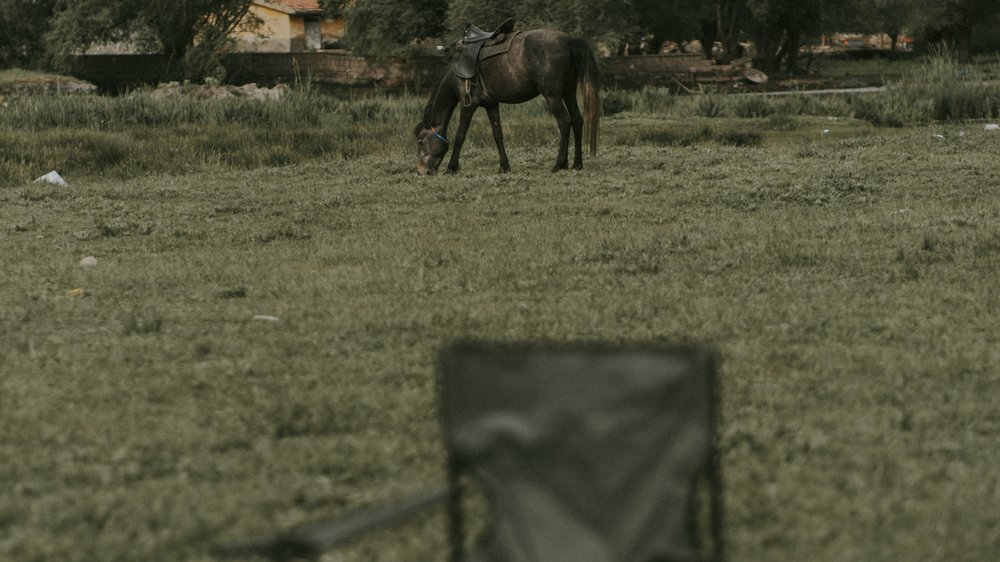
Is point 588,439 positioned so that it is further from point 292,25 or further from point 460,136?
point 292,25

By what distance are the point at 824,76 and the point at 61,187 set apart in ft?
141

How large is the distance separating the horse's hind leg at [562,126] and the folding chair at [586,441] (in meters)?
12.7

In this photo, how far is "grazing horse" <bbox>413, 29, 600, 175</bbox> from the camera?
52.4 ft

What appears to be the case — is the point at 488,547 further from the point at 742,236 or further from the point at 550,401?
the point at 742,236

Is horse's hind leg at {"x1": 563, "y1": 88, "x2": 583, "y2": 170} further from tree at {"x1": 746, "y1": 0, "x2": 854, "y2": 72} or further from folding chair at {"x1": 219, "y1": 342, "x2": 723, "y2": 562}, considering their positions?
tree at {"x1": 746, "y1": 0, "x2": 854, "y2": 72}

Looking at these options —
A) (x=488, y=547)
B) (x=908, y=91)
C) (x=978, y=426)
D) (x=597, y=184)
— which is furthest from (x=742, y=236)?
(x=908, y=91)

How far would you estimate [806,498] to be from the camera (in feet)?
14.5

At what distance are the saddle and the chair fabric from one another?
13434mm

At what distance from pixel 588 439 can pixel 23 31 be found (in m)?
57.6

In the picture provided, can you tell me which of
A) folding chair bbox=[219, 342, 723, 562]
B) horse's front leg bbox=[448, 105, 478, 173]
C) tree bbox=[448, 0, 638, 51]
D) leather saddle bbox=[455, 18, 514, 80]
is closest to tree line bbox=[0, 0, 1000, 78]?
tree bbox=[448, 0, 638, 51]

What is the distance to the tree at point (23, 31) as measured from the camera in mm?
55188

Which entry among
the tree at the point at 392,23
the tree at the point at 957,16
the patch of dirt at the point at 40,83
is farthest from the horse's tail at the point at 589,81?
the tree at the point at 957,16

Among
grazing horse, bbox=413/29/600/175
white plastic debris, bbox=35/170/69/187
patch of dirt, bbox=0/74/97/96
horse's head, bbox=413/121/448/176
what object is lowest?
patch of dirt, bbox=0/74/97/96

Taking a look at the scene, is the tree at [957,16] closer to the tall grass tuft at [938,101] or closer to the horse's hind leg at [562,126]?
the tall grass tuft at [938,101]
